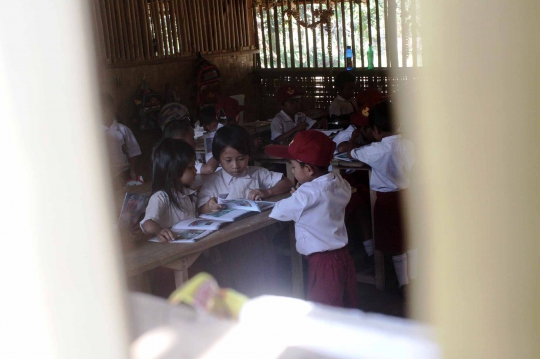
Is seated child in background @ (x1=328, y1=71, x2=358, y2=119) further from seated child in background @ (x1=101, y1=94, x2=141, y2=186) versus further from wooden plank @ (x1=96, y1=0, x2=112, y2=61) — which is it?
wooden plank @ (x1=96, y1=0, x2=112, y2=61)

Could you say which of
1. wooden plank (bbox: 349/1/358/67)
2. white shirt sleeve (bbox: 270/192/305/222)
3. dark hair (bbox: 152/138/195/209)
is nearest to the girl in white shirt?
dark hair (bbox: 152/138/195/209)

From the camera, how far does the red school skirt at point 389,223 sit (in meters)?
4.02

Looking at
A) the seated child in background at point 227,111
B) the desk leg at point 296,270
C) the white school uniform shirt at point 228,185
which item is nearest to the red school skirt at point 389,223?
the desk leg at point 296,270

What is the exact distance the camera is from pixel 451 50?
1.48 ft

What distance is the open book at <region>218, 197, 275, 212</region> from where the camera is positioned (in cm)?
331

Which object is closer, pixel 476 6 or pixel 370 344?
pixel 476 6

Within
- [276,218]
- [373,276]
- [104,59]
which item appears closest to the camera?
[276,218]

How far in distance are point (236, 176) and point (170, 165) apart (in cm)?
61

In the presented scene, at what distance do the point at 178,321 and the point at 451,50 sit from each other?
2.07ft

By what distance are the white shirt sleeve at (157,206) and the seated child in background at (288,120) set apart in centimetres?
297

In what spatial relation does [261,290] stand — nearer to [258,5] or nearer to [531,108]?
[531,108]

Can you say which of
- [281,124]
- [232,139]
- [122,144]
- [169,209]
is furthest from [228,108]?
[169,209]

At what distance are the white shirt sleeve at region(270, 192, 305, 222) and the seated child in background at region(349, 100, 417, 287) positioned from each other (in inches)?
46.5

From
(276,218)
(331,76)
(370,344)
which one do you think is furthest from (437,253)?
(331,76)
